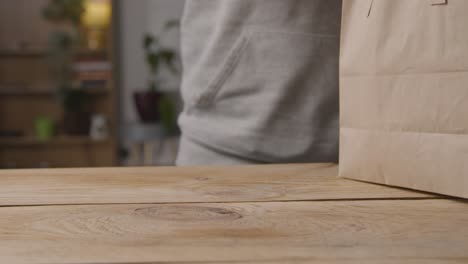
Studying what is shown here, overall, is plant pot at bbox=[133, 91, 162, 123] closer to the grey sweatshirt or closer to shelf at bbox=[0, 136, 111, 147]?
shelf at bbox=[0, 136, 111, 147]

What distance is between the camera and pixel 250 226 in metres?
0.49

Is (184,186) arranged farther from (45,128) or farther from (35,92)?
(35,92)

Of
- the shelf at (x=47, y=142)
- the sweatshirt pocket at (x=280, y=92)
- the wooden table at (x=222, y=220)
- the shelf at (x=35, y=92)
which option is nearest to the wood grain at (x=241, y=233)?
→ the wooden table at (x=222, y=220)

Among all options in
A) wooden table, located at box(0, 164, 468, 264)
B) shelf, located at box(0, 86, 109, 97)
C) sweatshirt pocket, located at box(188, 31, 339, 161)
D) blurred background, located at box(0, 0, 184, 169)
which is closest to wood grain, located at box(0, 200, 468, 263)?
wooden table, located at box(0, 164, 468, 264)

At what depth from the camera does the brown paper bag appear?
540mm

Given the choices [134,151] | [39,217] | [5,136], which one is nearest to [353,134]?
[39,217]

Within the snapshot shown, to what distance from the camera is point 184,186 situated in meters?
0.65

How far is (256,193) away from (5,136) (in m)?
4.51

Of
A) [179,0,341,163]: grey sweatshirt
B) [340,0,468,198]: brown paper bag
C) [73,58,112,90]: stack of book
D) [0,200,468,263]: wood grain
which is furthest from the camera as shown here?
[73,58,112,90]: stack of book

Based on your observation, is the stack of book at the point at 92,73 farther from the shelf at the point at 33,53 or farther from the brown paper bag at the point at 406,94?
the brown paper bag at the point at 406,94

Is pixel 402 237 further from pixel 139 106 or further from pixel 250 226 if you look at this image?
pixel 139 106

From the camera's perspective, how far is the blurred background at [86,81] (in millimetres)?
4707

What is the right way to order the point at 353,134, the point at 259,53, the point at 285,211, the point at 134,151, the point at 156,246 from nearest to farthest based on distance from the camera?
the point at 156,246
the point at 285,211
the point at 353,134
the point at 259,53
the point at 134,151

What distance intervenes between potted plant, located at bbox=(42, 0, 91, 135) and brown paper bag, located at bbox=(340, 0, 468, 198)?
14.0 ft
